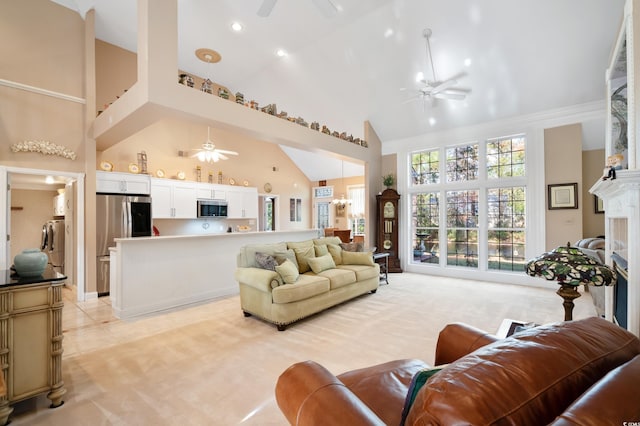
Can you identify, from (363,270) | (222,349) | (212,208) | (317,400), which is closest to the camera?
(317,400)

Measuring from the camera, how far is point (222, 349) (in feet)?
9.19

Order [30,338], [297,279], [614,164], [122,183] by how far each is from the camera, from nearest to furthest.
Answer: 1. [30,338]
2. [614,164]
3. [297,279]
4. [122,183]

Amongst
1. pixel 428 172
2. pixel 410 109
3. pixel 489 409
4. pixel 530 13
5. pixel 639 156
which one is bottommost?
pixel 489 409

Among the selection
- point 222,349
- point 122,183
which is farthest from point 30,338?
point 122,183

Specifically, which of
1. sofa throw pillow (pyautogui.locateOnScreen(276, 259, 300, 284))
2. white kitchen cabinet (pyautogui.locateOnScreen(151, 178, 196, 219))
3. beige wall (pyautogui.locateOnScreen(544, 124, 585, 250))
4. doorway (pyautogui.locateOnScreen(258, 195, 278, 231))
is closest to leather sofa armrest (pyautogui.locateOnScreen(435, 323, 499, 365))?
sofa throw pillow (pyautogui.locateOnScreen(276, 259, 300, 284))

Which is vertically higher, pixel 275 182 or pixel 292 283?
pixel 275 182

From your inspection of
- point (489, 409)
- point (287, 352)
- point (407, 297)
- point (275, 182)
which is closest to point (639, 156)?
point (489, 409)

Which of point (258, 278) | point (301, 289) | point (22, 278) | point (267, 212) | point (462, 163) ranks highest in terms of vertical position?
point (462, 163)

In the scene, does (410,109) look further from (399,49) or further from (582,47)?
(582,47)

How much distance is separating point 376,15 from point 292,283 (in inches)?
175

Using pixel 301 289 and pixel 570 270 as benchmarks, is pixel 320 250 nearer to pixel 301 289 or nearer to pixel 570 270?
pixel 301 289

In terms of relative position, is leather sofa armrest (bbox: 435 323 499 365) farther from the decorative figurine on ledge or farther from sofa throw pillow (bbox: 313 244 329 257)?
sofa throw pillow (bbox: 313 244 329 257)

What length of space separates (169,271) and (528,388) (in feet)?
14.4

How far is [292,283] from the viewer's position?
3408mm
